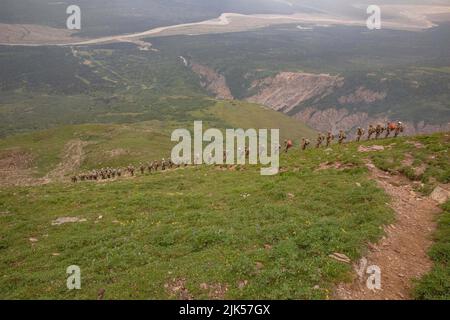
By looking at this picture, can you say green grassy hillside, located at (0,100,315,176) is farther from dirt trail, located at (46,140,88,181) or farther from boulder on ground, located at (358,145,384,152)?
boulder on ground, located at (358,145,384,152)

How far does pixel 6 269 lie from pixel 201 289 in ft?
40.0

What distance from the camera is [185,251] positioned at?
72.5ft

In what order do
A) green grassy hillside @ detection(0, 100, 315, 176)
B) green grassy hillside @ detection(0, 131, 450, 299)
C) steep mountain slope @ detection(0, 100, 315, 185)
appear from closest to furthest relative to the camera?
green grassy hillside @ detection(0, 131, 450, 299) → steep mountain slope @ detection(0, 100, 315, 185) → green grassy hillside @ detection(0, 100, 315, 176)

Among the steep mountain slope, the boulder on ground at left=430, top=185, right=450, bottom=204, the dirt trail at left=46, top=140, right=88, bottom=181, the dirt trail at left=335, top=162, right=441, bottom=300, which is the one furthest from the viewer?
the steep mountain slope

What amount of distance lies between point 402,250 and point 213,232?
10.3 metres

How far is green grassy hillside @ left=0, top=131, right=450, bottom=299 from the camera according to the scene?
18.5 meters

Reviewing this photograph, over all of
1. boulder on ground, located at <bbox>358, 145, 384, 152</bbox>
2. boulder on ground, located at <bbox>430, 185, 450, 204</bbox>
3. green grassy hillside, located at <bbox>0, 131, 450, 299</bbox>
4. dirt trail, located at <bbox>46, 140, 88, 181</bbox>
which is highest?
boulder on ground, located at <bbox>358, 145, 384, 152</bbox>

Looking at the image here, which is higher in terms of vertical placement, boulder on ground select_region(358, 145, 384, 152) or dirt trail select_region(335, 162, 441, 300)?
boulder on ground select_region(358, 145, 384, 152)

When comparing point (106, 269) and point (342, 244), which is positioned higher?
point (342, 244)

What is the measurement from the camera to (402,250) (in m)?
21.1

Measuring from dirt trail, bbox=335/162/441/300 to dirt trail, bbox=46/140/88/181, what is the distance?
59.6m

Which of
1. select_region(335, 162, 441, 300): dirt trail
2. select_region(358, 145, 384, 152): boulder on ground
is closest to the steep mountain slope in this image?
select_region(358, 145, 384, 152): boulder on ground
